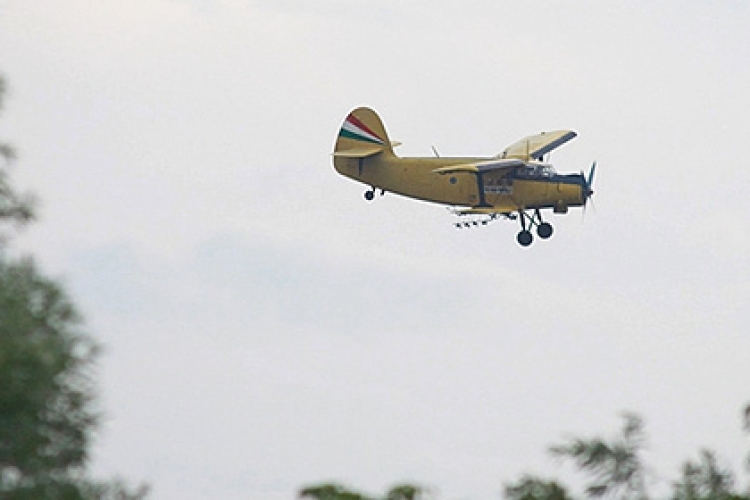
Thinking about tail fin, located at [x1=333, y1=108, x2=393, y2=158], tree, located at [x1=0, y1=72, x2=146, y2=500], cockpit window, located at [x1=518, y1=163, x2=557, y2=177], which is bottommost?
tree, located at [x1=0, y1=72, x2=146, y2=500]

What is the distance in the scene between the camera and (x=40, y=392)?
18.5m

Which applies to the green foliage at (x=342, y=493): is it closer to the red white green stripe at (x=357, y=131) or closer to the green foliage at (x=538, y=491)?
the green foliage at (x=538, y=491)

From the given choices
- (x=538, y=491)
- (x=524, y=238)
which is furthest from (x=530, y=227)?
(x=538, y=491)

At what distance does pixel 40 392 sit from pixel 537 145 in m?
44.6

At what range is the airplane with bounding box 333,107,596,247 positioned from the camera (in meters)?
54.5

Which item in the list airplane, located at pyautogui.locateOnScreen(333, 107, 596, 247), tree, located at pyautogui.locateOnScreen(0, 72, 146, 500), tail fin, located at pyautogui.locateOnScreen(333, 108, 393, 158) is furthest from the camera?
tail fin, located at pyautogui.locateOnScreen(333, 108, 393, 158)

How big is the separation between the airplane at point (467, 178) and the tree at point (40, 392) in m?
32.4

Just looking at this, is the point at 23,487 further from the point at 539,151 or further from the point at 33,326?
the point at 539,151

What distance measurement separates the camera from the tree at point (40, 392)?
18297 mm

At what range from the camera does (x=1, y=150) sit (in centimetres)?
2142

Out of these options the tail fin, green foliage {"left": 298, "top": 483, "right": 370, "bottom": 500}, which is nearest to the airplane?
the tail fin

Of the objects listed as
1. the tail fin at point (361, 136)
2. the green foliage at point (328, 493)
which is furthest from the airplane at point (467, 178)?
the green foliage at point (328, 493)

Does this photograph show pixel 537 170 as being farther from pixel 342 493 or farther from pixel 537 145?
pixel 342 493

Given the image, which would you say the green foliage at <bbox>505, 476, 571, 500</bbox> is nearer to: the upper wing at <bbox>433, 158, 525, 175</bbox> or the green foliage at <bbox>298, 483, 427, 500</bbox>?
the green foliage at <bbox>298, 483, 427, 500</bbox>
